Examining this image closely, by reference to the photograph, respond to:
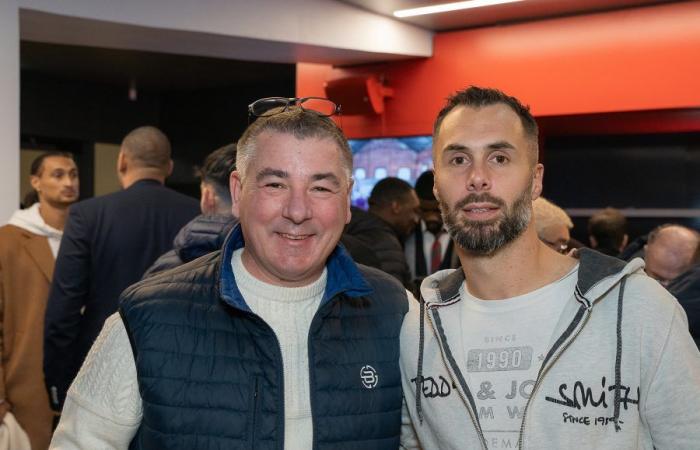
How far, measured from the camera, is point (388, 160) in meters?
7.50

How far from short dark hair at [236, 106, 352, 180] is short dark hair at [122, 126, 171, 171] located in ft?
6.96

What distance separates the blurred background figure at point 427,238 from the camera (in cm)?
604

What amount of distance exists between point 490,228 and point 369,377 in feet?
1.49

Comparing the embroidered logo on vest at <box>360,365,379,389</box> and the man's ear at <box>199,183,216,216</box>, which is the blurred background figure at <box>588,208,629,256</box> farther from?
the embroidered logo on vest at <box>360,365,379,389</box>

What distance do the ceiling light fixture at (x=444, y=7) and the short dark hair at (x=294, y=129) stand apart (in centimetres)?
453

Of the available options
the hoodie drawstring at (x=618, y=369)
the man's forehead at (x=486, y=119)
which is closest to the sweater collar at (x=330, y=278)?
the man's forehead at (x=486, y=119)

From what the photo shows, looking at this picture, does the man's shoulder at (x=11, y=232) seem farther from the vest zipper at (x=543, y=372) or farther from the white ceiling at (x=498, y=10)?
the white ceiling at (x=498, y=10)

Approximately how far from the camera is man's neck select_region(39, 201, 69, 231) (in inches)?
179

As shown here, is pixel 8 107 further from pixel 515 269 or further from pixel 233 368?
pixel 515 269

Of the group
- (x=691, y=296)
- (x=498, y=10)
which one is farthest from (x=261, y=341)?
(x=498, y=10)

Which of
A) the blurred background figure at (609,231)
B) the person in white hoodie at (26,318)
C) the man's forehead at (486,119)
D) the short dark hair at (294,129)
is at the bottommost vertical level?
the person in white hoodie at (26,318)

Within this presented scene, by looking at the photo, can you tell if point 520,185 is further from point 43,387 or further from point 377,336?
point 43,387

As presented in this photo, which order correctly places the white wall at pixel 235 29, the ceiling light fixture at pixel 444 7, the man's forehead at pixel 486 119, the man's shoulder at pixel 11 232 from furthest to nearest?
the ceiling light fixture at pixel 444 7 < the white wall at pixel 235 29 < the man's shoulder at pixel 11 232 < the man's forehead at pixel 486 119

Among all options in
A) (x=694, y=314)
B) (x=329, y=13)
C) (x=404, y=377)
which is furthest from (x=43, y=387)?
(x=329, y=13)
